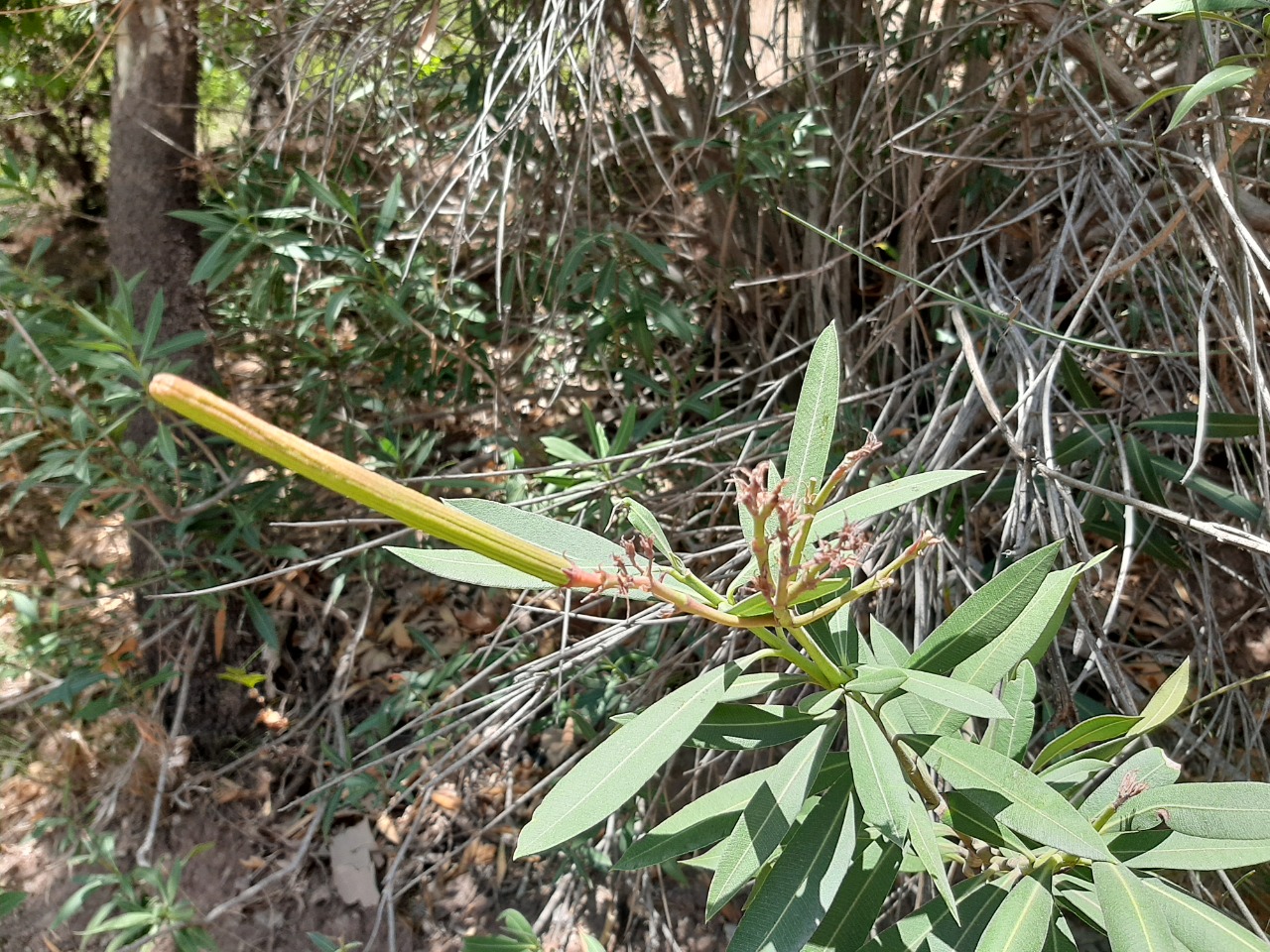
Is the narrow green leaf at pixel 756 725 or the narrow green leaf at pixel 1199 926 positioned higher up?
the narrow green leaf at pixel 756 725

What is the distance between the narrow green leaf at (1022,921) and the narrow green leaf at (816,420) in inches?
19.7

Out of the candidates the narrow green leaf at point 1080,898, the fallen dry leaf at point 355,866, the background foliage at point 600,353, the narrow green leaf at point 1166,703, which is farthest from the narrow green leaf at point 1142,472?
the fallen dry leaf at point 355,866

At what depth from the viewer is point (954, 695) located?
909 millimetres

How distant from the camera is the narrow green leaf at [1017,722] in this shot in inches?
46.2

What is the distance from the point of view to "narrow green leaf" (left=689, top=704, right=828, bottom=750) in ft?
3.49

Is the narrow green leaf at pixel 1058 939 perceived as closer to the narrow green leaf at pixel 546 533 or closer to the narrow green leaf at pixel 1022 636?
the narrow green leaf at pixel 1022 636

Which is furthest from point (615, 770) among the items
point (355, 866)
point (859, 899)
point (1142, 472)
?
point (355, 866)

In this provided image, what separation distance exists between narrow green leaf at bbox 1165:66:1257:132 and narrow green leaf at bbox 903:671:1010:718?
0.71 m

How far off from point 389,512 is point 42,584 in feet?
10.3

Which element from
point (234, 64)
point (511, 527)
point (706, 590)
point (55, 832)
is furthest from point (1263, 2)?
point (55, 832)

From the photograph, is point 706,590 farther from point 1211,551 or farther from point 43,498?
point 43,498

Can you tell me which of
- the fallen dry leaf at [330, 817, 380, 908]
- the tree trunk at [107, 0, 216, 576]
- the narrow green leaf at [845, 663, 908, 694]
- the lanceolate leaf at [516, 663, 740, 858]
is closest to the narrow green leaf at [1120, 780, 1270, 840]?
the narrow green leaf at [845, 663, 908, 694]

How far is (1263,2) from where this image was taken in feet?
3.59

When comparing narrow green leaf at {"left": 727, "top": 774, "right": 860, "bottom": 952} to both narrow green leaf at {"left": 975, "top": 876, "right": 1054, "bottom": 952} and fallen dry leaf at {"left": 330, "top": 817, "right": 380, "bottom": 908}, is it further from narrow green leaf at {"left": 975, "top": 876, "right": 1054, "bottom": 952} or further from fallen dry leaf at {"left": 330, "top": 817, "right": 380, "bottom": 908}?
fallen dry leaf at {"left": 330, "top": 817, "right": 380, "bottom": 908}
